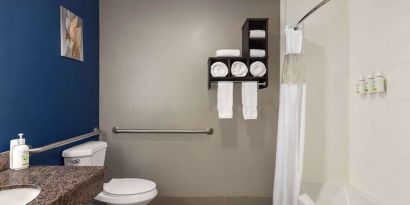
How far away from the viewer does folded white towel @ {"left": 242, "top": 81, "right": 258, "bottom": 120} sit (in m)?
2.49

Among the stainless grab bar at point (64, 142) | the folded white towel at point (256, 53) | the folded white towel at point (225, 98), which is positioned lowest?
the stainless grab bar at point (64, 142)

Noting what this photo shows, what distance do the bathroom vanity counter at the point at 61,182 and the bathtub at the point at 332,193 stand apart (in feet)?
5.41

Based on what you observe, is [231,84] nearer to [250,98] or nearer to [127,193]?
[250,98]

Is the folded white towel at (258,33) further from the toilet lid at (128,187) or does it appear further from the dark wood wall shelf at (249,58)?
the toilet lid at (128,187)

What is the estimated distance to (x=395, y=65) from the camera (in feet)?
5.63

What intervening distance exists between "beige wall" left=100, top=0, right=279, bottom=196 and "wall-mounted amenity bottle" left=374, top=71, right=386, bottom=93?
105 centimetres

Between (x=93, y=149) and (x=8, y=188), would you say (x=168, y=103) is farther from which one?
(x=8, y=188)

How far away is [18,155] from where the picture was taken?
1.47 meters

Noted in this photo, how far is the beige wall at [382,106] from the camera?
5.44 feet

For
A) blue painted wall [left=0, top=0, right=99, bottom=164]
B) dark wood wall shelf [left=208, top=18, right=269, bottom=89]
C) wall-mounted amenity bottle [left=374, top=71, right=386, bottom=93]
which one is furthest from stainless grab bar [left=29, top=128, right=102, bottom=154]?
wall-mounted amenity bottle [left=374, top=71, right=386, bottom=93]

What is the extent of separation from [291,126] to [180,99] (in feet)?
3.86

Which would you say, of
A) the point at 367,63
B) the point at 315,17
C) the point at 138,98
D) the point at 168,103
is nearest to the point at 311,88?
the point at 367,63

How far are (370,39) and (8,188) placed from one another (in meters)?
2.38

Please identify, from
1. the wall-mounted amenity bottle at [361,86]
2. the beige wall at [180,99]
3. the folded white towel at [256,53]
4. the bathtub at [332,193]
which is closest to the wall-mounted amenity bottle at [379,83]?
the wall-mounted amenity bottle at [361,86]
